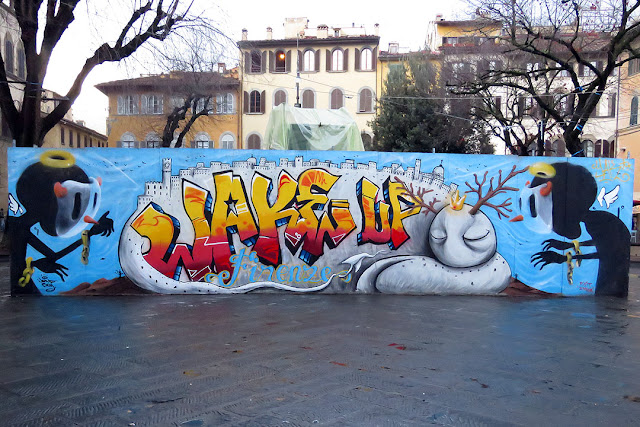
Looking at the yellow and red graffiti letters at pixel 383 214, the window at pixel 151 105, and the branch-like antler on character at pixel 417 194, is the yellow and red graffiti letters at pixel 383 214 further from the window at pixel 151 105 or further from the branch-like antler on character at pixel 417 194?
the window at pixel 151 105

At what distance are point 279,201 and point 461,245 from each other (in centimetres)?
368

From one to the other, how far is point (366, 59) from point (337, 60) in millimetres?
2196

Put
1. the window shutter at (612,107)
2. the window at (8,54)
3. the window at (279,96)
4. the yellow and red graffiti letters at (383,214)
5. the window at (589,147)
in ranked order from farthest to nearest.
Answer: the window at (279,96) → the window at (589,147) → the window shutter at (612,107) → the window at (8,54) → the yellow and red graffiti letters at (383,214)

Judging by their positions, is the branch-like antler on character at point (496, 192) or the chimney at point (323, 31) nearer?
the branch-like antler on character at point (496, 192)

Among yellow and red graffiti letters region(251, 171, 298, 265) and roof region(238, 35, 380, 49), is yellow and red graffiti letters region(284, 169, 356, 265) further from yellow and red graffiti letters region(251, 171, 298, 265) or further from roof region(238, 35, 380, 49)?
roof region(238, 35, 380, 49)

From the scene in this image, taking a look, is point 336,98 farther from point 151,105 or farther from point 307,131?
point 307,131

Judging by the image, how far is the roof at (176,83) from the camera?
24873 mm

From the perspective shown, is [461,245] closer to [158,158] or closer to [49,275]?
[158,158]

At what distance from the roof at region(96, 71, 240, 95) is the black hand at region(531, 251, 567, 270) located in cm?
1356

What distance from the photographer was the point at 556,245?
10594 millimetres

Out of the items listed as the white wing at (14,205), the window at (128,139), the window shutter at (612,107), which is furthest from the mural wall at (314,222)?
the window at (128,139)

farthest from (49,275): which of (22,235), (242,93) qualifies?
(242,93)

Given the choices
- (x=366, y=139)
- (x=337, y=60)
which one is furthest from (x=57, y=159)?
(x=337, y=60)

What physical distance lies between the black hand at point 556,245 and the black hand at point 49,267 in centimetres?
925
